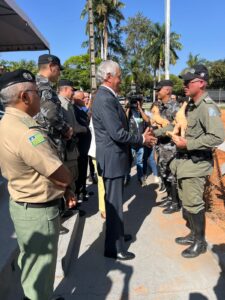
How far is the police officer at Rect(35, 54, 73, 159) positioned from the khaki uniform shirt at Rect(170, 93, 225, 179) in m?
1.33

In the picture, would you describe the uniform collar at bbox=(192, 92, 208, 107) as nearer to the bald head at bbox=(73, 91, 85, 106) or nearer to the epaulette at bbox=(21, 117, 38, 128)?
the epaulette at bbox=(21, 117, 38, 128)

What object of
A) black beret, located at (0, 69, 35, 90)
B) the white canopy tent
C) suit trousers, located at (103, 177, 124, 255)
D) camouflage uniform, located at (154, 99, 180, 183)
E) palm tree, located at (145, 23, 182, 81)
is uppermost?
palm tree, located at (145, 23, 182, 81)

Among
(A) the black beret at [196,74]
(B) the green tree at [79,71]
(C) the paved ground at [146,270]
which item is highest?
(B) the green tree at [79,71]

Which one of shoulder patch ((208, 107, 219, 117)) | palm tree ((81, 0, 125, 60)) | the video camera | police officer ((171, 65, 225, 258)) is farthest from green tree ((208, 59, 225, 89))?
shoulder patch ((208, 107, 219, 117))

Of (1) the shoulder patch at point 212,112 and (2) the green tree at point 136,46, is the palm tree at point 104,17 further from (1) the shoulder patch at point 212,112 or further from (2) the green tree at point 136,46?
(1) the shoulder patch at point 212,112

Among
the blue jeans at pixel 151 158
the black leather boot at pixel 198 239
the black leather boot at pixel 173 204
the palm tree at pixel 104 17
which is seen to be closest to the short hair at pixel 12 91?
the black leather boot at pixel 198 239

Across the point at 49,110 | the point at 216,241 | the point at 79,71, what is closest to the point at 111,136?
the point at 49,110

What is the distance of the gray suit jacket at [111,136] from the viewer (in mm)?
3557

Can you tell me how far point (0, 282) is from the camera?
2.98 meters

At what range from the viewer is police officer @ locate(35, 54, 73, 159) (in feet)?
11.7

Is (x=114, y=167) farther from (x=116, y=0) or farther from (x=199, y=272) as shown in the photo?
(x=116, y=0)

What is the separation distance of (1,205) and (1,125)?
2.86 meters

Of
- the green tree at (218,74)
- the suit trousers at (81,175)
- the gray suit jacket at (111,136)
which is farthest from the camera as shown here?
the green tree at (218,74)

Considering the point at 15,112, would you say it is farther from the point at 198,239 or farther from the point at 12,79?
the point at 198,239
